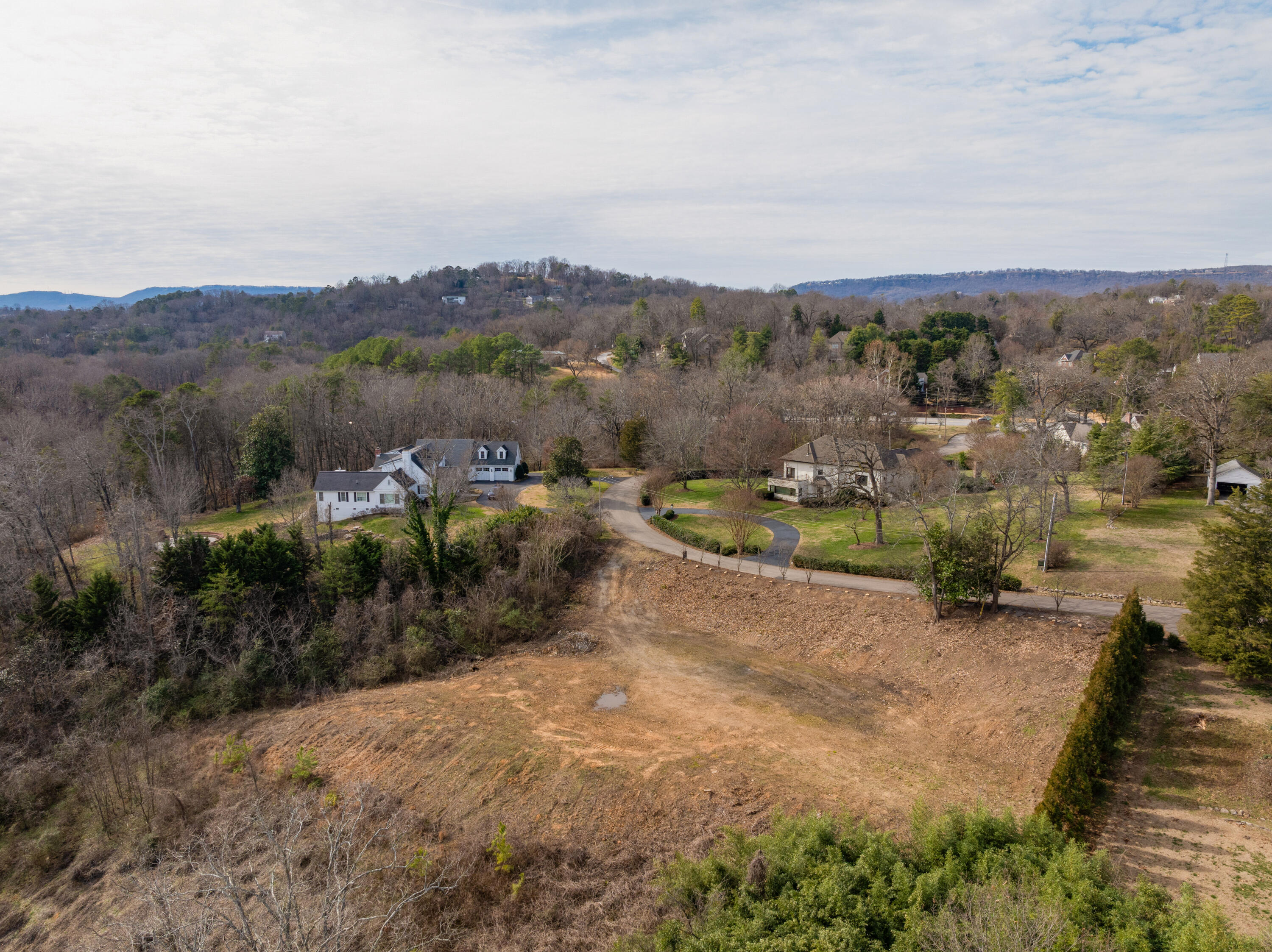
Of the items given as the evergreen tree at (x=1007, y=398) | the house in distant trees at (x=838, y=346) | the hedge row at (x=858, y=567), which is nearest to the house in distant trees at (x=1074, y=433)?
the evergreen tree at (x=1007, y=398)

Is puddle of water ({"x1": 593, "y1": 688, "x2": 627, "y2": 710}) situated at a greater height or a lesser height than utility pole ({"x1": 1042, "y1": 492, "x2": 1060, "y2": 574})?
lesser

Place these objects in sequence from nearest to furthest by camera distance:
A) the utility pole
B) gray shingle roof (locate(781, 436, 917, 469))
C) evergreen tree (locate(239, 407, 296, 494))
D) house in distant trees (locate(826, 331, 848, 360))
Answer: the utility pole < gray shingle roof (locate(781, 436, 917, 469)) < evergreen tree (locate(239, 407, 296, 494)) < house in distant trees (locate(826, 331, 848, 360))

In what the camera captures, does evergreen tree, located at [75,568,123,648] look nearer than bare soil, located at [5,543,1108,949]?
No

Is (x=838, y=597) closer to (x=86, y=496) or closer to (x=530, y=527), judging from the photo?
(x=530, y=527)

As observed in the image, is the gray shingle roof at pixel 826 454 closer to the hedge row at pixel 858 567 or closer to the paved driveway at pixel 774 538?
the paved driveway at pixel 774 538

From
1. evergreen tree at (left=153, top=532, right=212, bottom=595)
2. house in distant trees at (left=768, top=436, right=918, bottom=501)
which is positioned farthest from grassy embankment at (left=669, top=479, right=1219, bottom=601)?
evergreen tree at (left=153, top=532, right=212, bottom=595)

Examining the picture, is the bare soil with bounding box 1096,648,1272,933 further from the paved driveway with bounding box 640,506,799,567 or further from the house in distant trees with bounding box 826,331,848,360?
the house in distant trees with bounding box 826,331,848,360

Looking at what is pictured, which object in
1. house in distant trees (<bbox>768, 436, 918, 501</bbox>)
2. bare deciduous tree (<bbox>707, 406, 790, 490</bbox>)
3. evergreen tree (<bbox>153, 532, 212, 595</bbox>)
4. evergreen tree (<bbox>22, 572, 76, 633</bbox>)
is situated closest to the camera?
evergreen tree (<bbox>22, 572, 76, 633</bbox>)
